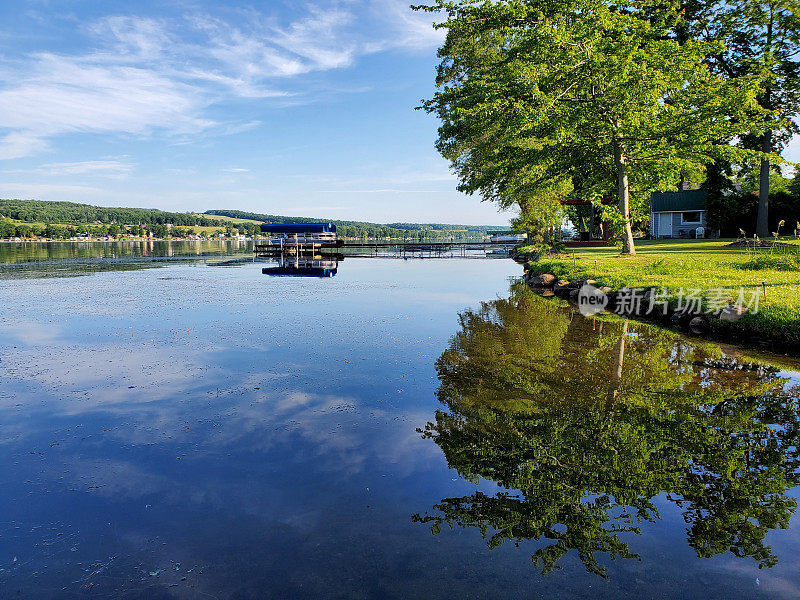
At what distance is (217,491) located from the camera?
221 inches

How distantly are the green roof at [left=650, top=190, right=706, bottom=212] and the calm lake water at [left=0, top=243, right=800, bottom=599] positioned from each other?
156 feet

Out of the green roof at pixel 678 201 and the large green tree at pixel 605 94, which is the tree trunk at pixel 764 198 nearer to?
the large green tree at pixel 605 94

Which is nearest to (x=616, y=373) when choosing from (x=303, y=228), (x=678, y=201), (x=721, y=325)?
(x=721, y=325)

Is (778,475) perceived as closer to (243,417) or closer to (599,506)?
(599,506)

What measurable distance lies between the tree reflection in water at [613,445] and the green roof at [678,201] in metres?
48.1

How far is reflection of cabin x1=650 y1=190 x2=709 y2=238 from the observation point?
51.6 meters

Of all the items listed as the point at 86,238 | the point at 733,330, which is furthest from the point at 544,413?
the point at 86,238

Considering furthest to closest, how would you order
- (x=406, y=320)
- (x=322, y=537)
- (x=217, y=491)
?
1. (x=406, y=320)
2. (x=217, y=491)
3. (x=322, y=537)

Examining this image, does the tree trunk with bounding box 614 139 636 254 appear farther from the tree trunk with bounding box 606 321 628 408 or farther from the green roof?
the green roof

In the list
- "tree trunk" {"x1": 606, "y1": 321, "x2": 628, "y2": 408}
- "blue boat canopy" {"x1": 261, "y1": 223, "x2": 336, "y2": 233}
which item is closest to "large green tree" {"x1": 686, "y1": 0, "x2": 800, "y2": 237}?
"tree trunk" {"x1": 606, "y1": 321, "x2": 628, "y2": 408}

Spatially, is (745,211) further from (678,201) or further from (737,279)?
(737,279)

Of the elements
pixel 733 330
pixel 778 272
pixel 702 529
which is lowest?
pixel 702 529

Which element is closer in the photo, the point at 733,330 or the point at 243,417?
the point at 243,417

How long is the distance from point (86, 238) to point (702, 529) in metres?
229
